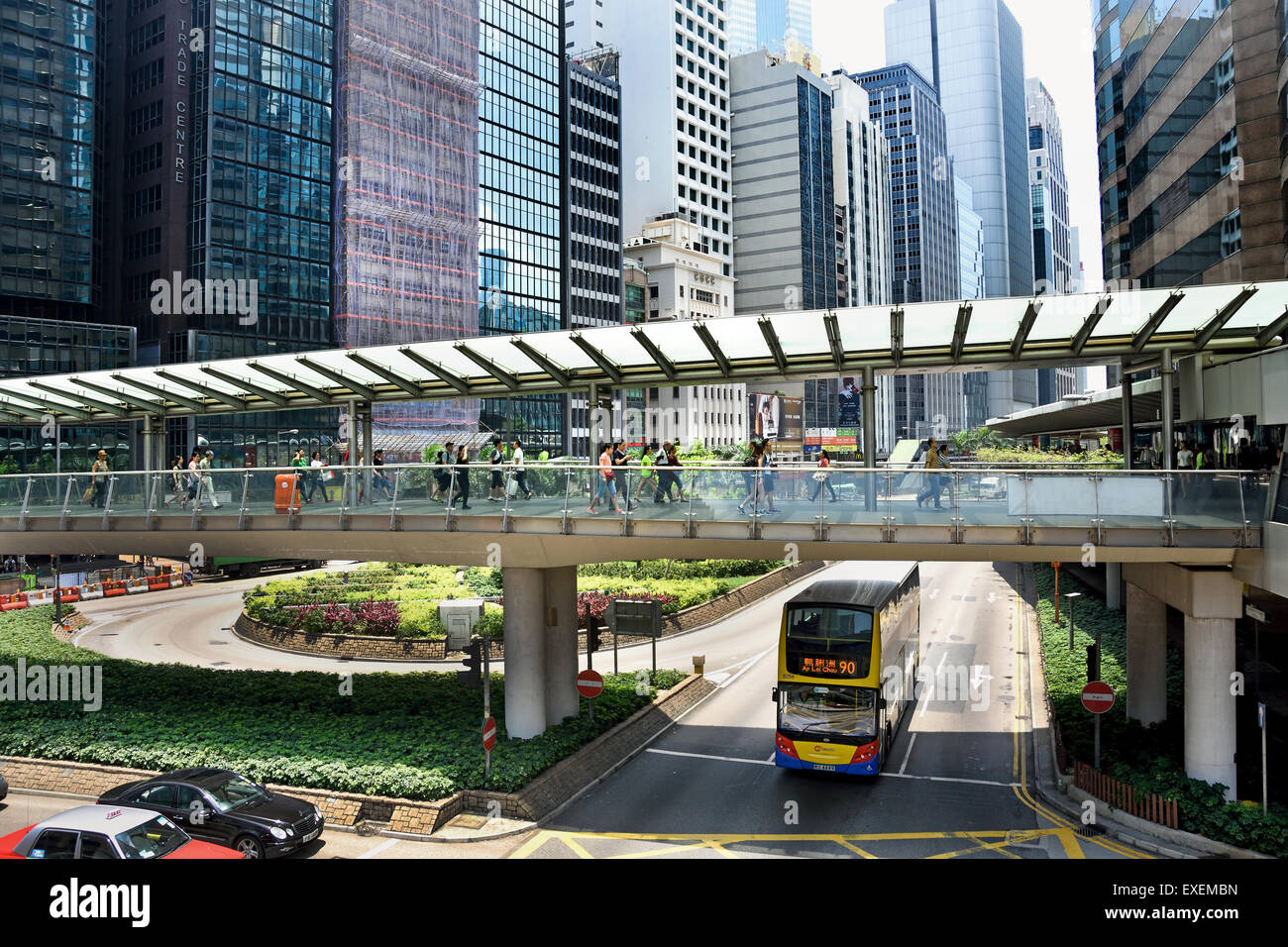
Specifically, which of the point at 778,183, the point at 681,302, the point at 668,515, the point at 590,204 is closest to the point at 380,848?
the point at 668,515

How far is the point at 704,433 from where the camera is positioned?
121 m

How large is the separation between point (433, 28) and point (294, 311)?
30207mm

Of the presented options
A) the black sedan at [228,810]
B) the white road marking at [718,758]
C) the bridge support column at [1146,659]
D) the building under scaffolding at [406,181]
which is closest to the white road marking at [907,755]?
the white road marking at [718,758]

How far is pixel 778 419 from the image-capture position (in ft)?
341

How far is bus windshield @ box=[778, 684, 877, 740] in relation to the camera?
1775cm

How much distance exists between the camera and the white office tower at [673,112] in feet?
403

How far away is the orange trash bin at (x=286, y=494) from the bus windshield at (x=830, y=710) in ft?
36.9

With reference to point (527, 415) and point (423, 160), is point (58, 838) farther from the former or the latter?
point (527, 415)

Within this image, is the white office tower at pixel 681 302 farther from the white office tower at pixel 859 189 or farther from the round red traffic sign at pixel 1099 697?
the round red traffic sign at pixel 1099 697

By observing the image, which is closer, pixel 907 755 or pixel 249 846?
pixel 249 846

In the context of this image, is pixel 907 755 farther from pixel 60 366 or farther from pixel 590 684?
pixel 60 366

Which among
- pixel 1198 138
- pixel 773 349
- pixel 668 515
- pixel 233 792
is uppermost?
pixel 1198 138

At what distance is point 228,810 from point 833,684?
1116cm
